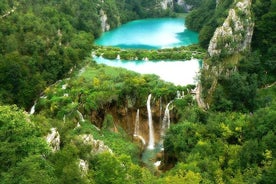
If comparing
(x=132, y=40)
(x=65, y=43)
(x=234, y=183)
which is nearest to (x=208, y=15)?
(x=132, y=40)

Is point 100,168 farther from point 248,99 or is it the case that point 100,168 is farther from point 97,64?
point 97,64

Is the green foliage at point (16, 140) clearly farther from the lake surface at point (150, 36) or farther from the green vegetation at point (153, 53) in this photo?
the lake surface at point (150, 36)

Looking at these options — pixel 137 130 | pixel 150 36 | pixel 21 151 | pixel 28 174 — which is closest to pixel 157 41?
pixel 150 36

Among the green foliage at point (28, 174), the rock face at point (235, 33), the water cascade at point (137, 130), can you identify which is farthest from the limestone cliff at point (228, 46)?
the green foliage at point (28, 174)

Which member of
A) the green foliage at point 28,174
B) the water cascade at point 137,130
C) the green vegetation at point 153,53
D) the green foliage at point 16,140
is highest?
the green foliage at point 16,140

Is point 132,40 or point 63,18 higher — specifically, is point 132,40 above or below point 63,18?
below

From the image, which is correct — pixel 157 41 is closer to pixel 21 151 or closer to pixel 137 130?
pixel 137 130
